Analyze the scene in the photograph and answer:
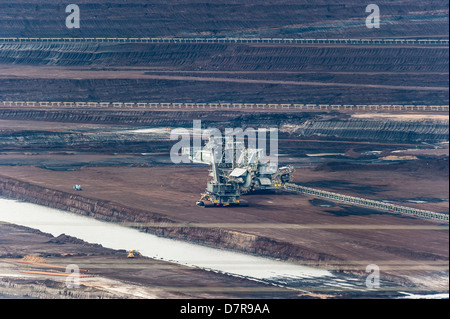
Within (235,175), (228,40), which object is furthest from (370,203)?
(228,40)

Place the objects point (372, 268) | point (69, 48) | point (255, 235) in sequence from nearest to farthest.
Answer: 1. point (372, 268)
2. point (255, 235)
3. point (69, 48)

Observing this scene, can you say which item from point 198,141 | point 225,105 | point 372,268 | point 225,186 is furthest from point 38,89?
point 372,268

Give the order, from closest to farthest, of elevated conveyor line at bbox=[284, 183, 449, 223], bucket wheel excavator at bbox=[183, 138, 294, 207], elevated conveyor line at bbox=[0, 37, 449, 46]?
elevated conveyor line at bbox=[284, 183, 449, 223] < bucket wheel excavator at bbox=[183, 138, 294, 207] < elevated conveyor line at bbox=[0, 37, 449, 46]

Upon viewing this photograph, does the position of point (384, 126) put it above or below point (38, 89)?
below

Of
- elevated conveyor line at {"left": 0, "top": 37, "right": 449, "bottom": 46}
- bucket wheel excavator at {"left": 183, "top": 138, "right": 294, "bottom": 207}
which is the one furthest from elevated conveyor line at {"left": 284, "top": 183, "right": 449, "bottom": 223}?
elevated conveyor line at {"left": 0, "top": 37, "right": 449, "bottom": 46}

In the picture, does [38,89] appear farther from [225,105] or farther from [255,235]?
[255,235]

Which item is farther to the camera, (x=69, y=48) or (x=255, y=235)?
(x=69, y=48)

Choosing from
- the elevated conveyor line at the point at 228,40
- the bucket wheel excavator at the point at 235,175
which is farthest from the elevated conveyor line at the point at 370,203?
the elevated conveyor line at the point at 228,40

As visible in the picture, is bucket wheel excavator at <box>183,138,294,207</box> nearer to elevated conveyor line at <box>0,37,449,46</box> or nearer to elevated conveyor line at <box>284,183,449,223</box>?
elevated conveyor line at <box>284,183,449,223</box>

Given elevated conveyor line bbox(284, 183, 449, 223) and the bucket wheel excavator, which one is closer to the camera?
elevated conveyor line bbox(284, 183, 449, 223)

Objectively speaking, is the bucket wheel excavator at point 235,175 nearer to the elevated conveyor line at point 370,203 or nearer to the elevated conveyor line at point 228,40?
the elevated conveyor line at point 370,203
